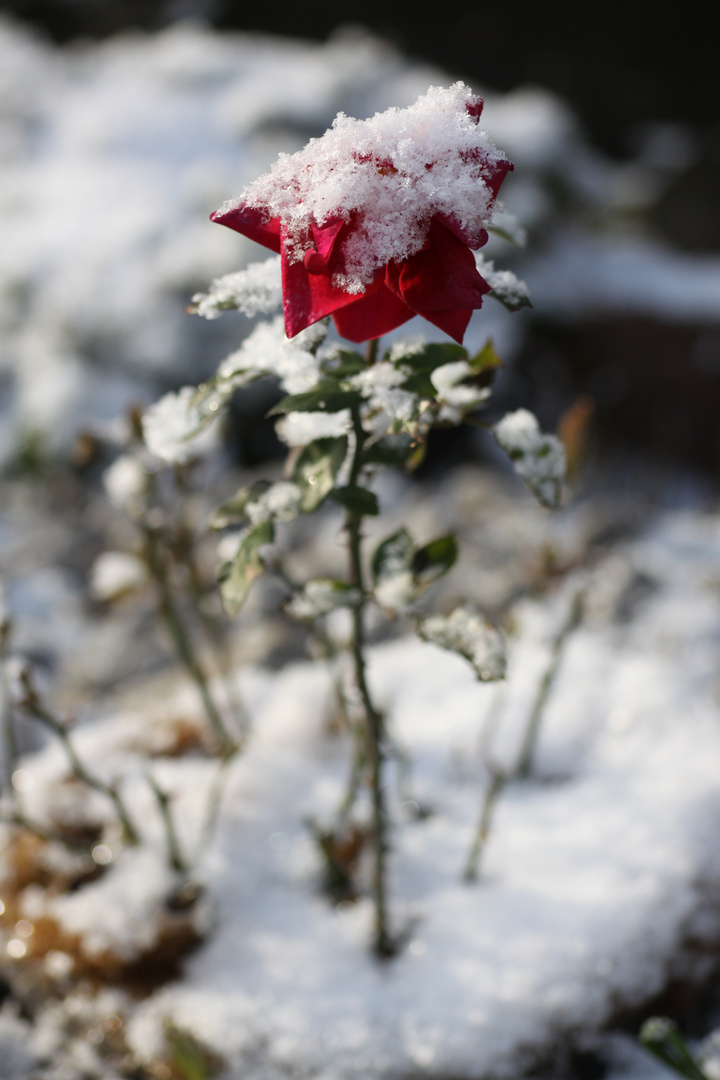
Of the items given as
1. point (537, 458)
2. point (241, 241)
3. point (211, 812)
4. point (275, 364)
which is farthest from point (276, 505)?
point (241, 241)

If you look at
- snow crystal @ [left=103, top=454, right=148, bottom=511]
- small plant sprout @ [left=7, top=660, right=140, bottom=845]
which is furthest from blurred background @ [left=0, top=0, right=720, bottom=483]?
small plant sprout @ [left=7, top=660, right=140, bottom=845]

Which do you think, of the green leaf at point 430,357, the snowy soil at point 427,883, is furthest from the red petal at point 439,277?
the snowy soil at point 427,883

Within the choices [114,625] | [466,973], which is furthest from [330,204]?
[114,625]

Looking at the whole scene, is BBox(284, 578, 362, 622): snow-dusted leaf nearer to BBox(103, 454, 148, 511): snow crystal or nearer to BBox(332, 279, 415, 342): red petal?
BBox(332, 279, 415, 342): red petal

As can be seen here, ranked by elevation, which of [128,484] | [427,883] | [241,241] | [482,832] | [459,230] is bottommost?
[241,241]

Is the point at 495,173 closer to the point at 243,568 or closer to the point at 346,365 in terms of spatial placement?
the point at 346,365
